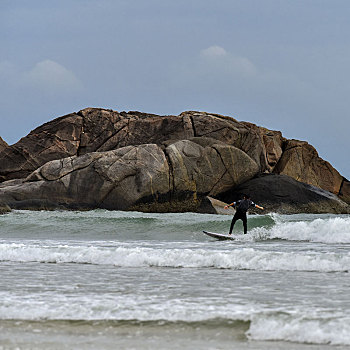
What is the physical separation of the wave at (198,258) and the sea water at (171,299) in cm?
2

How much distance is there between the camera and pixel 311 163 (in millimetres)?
38156

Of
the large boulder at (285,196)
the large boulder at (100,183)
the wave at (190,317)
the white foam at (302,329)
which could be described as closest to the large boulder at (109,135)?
the large boulder at (285,196)

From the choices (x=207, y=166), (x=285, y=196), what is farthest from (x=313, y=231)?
(x=207, y=166)

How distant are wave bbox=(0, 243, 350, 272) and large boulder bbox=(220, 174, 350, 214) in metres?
17.9

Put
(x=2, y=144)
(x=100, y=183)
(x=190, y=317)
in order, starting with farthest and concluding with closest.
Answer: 1. (x=2, y=144)
2. (x=100, y=183)
3. (x=190, y=317)

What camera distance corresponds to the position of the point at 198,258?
952 cm

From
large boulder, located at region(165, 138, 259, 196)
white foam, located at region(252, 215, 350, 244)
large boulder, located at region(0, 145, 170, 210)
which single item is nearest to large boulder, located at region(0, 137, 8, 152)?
large boulder, located at region(0, 145, 170, 210)

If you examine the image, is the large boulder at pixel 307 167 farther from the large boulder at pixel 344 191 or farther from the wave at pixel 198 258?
the wave at pixel 198 258

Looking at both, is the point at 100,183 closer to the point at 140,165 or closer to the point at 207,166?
the point at 140,165

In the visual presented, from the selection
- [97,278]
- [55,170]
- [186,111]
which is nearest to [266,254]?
[97,278]

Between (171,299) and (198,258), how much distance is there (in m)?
3.87

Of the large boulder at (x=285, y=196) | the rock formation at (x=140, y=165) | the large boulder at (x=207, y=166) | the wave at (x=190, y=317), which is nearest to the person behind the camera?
the wave at (x=190, y=317)

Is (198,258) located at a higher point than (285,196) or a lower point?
lower

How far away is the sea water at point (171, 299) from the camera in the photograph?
4.20m
